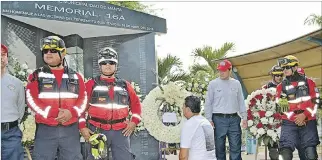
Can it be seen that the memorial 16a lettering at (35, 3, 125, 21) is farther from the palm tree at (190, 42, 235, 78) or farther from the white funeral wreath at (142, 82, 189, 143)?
the palm tree at (190, 42, 235, 78)

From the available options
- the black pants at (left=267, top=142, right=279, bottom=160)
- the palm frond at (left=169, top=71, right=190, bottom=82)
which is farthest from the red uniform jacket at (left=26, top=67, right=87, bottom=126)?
the palm frond at (left=169, top=71, right=190, bottom=82)

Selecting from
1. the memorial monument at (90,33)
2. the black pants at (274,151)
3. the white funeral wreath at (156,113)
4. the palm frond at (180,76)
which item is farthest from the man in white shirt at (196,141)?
the palm frond at (180,76)

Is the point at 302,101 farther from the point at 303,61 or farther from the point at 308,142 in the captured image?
the point at 303,61

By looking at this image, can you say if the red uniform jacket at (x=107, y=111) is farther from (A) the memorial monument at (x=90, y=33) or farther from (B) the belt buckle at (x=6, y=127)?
(A) the memorial monument at (x=90, y=33)

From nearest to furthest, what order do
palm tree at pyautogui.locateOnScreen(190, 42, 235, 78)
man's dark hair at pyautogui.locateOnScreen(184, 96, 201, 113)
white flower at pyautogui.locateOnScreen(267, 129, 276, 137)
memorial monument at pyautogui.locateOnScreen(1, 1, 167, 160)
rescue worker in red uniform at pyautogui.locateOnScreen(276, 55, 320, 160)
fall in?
man's dark hair at pyautogui.locateOnScreen(184, 96, 201, 113) < rescue worker in red uniform at pyautogui.locateOnScreen(276, 55, 320, 160) < white flower at pyautogui.locateOnScreen(267, 129, 276, 137) < memorial monument at pyautogui.locateOnScreen(1, 1, 167, 160) < palm tree at pyautogui.locateOnScreen(190, 42, 235, 78)

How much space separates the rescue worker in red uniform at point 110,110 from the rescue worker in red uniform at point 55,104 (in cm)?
22

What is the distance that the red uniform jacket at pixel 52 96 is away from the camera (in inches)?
184

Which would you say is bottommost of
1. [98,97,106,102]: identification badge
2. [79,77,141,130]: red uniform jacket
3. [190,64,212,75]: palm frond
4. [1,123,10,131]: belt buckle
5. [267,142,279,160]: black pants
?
[267,142,279,160]: black pants

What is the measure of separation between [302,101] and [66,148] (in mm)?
3469

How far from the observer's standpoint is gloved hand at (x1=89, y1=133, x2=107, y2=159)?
477 cm

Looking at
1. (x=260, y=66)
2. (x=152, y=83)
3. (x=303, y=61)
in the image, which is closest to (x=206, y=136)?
(x=152, y=83)

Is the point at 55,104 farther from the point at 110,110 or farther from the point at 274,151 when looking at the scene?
the point at 274,151

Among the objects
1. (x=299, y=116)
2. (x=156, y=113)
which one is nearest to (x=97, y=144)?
(x=156, y=113)

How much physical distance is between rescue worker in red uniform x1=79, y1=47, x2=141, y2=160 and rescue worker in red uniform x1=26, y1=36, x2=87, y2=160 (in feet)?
0.71
